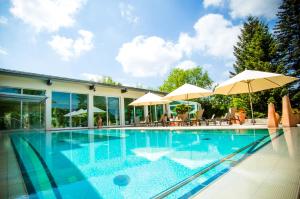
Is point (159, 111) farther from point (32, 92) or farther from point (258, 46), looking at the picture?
point (32, 92)

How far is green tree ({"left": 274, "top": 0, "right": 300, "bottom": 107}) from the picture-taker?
18.4m

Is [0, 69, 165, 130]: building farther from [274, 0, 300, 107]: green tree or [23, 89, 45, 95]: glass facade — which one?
[274, 0, 300, 107]: green tree

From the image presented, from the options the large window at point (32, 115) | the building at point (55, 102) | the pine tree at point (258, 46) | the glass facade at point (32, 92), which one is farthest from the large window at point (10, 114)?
the pine tree at point (258, 46)

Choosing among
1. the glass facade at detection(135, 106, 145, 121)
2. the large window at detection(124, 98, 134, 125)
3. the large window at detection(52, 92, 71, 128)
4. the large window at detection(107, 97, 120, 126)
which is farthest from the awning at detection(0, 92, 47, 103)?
the glass facade at detection(135, 106, 145, 121)

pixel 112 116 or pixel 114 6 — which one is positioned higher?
pixel 114 6

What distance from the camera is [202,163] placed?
3.28 meters

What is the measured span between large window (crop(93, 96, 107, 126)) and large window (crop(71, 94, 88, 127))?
2.91 ft

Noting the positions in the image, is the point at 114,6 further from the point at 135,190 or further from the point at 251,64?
the point at 251,64

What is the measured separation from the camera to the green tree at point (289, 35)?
18422mm

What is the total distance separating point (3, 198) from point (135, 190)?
4.71 ft

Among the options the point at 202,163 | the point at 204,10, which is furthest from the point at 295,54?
the point at 202,163

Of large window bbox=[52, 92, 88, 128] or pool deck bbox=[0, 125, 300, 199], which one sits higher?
large window bbox=[52, 92, 88, 128]

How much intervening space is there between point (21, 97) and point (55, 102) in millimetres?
2078

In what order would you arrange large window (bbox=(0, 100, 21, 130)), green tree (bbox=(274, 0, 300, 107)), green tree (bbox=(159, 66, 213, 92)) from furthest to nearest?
green tree (bbox=(159, 66, 213, 92))
green tree (bbox=(274, 0, 300, 107))
large window (bbox=(0, 100, 21, 130))
